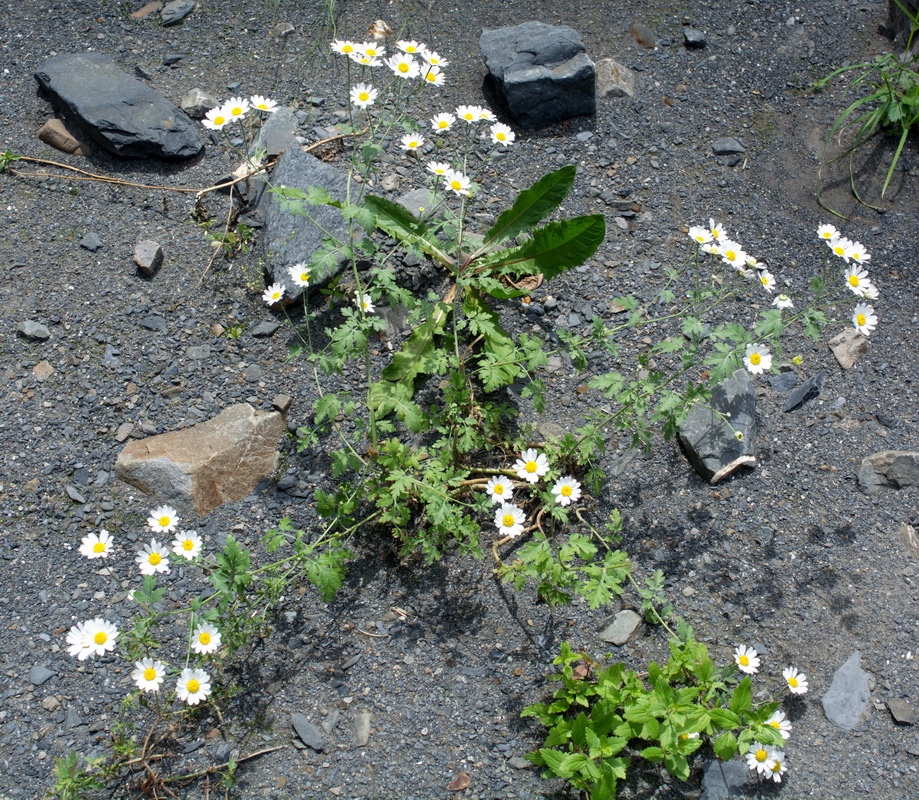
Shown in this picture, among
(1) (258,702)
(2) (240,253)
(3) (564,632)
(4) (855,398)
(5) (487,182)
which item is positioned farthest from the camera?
(5) (487,182)

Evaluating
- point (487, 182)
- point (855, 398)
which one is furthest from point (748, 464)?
point (487, 182)

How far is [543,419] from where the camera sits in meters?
3.54

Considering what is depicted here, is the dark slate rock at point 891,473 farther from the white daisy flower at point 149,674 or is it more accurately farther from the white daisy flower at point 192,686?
→ the white daisy flower at point 149,674

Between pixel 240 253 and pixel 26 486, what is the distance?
1.46 meters

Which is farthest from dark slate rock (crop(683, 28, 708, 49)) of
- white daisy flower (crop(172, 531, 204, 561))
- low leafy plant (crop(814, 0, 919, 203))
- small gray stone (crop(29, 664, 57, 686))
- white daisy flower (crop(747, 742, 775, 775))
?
small gray stone (crop(29, 664, 57, 686))

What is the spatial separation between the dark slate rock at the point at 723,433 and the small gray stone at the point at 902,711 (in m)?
1.05

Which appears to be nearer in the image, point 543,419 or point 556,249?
point 556,249

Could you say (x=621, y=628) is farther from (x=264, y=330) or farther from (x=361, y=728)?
(x=264, y=330)

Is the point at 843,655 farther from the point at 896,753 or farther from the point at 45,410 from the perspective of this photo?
the point at 45,410

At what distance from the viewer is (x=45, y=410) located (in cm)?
340

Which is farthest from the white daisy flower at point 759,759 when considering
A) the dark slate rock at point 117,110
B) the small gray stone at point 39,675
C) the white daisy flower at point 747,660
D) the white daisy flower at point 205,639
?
the dark slate rock at point 117,110

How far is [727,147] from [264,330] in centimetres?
275

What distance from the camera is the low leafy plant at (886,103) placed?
4215mm

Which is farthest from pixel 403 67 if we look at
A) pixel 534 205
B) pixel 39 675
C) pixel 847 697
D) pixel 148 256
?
pixel 847 697
